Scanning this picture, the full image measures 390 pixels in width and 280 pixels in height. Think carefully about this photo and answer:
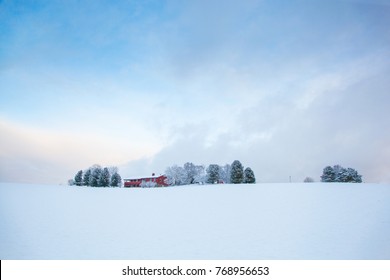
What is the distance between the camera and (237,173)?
54.1 meters

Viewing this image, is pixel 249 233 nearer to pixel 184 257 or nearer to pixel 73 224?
pixel 184 257

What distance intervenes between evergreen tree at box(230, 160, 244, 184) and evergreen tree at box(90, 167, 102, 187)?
37853 millimetres

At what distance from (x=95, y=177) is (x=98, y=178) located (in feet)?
3.08

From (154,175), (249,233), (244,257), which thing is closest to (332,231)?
(249,233)

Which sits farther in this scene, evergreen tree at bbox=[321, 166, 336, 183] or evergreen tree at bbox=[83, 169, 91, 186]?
evergreen tree at bbox=[83, 169, 91, 186]

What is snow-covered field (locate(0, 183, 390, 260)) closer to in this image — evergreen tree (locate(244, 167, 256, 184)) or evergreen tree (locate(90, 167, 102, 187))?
evergreen tree (locate(244, 167, 256, 184))

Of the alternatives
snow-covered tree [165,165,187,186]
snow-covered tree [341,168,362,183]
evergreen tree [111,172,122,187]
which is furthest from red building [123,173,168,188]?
snow-covered tree [341,168,362,183]

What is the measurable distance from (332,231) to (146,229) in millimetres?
9825

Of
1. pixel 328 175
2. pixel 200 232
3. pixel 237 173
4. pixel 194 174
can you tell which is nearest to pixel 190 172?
pixel 194 174

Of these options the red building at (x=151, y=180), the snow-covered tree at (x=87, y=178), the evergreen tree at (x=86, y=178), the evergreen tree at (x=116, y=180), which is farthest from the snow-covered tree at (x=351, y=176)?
the evergreen tree at (x=86, y=178)

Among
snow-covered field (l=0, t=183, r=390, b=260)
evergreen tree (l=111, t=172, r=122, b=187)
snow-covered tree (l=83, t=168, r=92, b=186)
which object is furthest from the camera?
evergreen tree (l=111, t=172, r=122, b=187)

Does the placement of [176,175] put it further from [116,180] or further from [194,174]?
[116,180]

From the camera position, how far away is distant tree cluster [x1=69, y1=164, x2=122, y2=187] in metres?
61.2

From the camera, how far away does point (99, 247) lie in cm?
920
